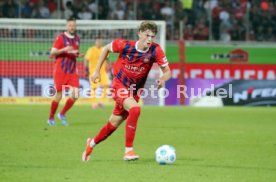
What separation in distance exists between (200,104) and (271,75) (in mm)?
2968

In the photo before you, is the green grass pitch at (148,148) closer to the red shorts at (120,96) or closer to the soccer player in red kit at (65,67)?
the soccer player in red kit at (65,67)

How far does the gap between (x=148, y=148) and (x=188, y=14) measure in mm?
16142

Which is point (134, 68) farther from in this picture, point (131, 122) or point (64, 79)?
point (64, 79)

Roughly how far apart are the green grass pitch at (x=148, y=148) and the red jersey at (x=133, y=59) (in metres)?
1.25

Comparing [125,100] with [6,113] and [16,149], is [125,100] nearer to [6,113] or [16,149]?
[16,149]

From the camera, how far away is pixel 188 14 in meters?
28.4

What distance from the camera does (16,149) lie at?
12.2 metres

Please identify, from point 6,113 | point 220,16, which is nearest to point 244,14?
point 220,16

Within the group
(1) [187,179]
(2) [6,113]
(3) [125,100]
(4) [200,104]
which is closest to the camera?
(1) [187,179]

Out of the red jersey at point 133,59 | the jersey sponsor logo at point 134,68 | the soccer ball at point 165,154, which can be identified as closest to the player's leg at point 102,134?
the red jersey at point 133,59

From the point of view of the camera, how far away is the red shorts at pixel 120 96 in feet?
35.3

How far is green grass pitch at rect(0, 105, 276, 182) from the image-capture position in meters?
9.39

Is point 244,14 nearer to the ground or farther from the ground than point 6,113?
farther from the ground

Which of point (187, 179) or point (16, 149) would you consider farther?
point (16, 149)
